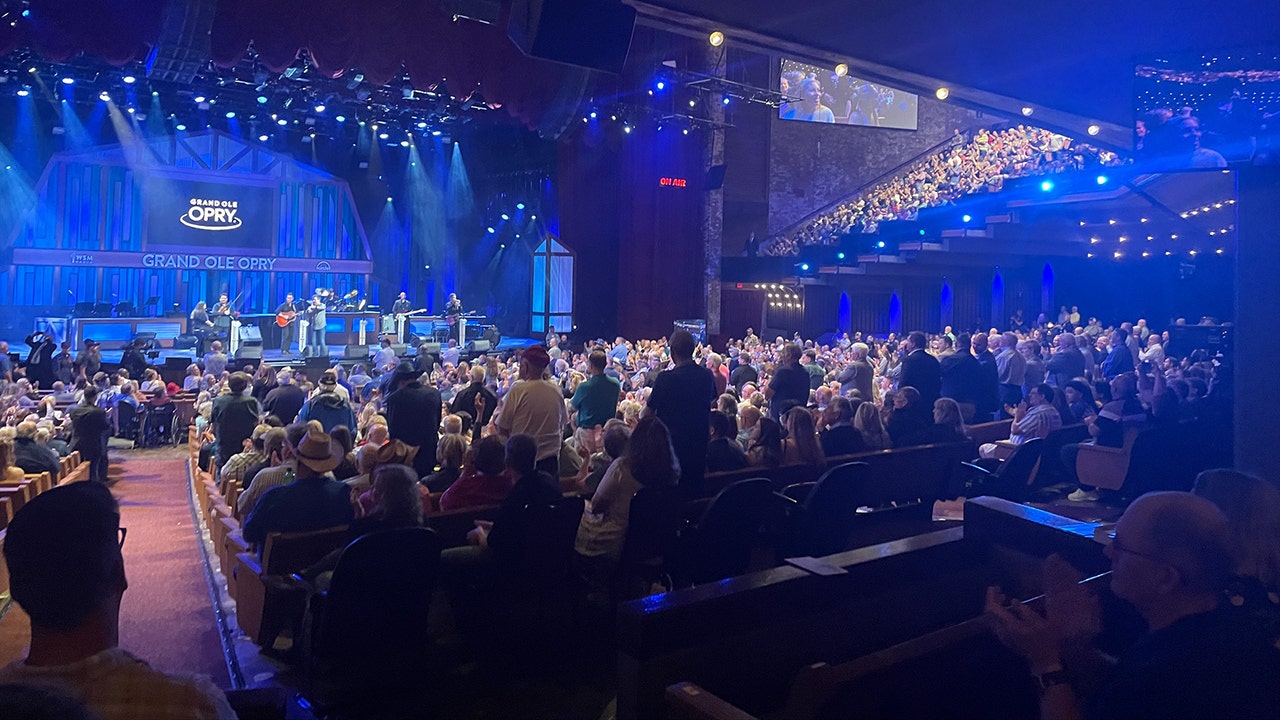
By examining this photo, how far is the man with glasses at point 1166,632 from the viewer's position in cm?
168

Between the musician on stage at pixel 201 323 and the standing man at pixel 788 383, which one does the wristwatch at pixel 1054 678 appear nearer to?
the standing man at pixel 788 383

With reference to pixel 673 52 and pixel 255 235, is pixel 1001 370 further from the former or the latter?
pixel 255 235

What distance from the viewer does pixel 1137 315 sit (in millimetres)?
22734

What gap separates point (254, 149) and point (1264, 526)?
81.9ft

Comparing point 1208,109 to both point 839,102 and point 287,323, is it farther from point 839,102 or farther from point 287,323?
point 839,102

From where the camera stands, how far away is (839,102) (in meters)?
24.3

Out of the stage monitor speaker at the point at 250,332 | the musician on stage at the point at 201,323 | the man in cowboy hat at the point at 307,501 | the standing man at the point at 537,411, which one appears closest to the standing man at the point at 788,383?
the standing man at the point at 537,411

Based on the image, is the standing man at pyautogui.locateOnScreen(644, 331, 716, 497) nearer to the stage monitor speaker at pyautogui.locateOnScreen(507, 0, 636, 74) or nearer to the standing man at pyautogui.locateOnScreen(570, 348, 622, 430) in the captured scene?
the standing man at pyautogui.locateOnScreen(570, 348, 622, 430)

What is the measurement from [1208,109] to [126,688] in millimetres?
5034

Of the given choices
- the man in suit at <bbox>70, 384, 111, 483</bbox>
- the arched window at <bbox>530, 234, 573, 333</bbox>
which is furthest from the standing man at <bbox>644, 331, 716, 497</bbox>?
the arched window at <bbox>530, 234, 573, 333</bbox>

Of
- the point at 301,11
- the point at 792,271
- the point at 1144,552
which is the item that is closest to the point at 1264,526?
the point at 1144,552

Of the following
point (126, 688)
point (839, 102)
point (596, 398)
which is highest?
point (839, 102)

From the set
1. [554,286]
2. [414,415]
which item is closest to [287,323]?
[554,286]

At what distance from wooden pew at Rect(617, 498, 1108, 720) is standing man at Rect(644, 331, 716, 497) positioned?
6.80 feet
